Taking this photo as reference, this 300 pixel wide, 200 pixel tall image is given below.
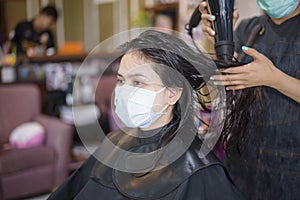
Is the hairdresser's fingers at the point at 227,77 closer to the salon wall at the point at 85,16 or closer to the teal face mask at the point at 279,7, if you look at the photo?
the teal face mask at the point at 279,7

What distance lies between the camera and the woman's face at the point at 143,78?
1.08 meters

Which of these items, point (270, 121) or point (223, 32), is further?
point (270, 121)

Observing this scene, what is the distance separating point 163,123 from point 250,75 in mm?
292

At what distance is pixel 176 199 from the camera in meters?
1.04

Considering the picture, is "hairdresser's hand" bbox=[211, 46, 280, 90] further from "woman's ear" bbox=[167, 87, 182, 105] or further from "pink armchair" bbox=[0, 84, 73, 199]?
"pink armchair" bbox=[0, 84, 73, 199]

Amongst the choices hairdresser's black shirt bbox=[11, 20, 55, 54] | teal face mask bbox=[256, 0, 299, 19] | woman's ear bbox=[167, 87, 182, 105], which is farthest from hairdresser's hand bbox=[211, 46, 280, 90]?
hairdresser's black shirt bbox=[11, 20, 55, 54]

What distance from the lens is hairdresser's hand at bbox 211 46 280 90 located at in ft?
3.30

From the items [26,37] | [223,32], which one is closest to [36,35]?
[26,37]

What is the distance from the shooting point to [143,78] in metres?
1.08

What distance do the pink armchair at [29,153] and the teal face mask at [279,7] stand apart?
6.32ft

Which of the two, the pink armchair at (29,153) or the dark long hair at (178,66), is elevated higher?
the dark long hair at (178,66)

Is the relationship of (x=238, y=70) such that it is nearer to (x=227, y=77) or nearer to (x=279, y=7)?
(x=227, y=77)

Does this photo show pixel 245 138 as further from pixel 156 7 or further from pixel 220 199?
pixel 156 7

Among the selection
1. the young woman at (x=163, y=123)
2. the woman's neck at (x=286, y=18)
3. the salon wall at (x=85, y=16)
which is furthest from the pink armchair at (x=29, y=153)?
the salon wall at (x=85, y=16)
